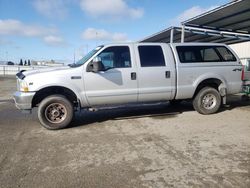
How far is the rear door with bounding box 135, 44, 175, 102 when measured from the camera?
624cm

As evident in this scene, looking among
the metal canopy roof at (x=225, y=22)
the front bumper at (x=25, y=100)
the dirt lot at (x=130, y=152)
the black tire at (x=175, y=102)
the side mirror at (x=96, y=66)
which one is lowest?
the dirt lot at (x=130, y=152)

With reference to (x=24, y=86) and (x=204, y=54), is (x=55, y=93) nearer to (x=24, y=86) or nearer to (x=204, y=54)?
(x=24, y=86)

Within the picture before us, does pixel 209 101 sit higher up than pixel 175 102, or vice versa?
pixel 209 101

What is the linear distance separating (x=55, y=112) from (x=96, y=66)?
1.49 metres

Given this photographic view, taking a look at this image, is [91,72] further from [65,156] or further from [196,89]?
[196,89]

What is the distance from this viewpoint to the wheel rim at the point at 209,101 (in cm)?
695

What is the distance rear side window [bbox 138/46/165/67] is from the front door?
34cm

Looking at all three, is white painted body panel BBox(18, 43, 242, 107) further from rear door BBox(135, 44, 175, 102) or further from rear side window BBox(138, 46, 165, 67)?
rear side window BBox(138, 46, 165, 67)

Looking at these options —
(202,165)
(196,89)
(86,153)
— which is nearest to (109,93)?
(86,153)

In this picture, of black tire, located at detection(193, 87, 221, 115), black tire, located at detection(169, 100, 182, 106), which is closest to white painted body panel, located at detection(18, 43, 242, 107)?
black tire, located at detection(193, 87, 221, 115)

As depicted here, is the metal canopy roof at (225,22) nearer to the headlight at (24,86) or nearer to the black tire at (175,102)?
the black tire at (175,102)

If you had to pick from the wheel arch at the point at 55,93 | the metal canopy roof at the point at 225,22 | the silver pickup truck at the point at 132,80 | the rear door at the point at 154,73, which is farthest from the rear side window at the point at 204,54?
the metal canopy roof at the point at 225,22

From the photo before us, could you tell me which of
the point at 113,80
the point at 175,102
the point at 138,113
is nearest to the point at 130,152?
the point at 113,80

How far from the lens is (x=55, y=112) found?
5.71 meters
